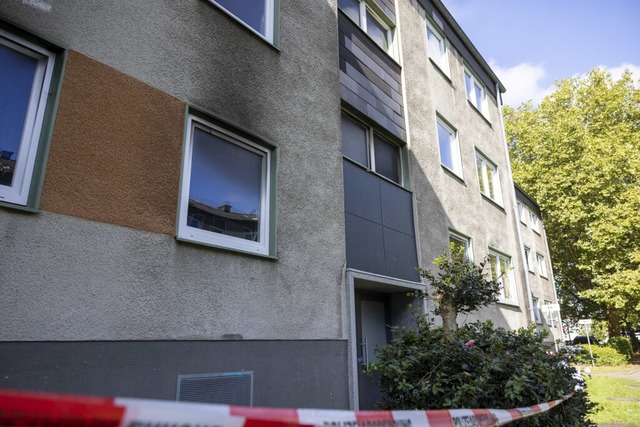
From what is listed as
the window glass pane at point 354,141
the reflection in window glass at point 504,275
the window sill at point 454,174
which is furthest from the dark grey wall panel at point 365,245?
the reflection in window glass at point 504,275

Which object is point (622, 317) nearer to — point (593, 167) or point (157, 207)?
point (593, 167)

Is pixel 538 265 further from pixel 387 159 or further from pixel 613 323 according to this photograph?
pixel 387 159

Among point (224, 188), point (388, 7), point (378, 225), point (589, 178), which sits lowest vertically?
point (224, 188)

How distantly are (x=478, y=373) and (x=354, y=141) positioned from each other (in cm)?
439

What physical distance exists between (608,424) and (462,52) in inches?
420

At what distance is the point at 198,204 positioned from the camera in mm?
4523

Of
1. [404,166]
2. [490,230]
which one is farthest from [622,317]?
[404,166]

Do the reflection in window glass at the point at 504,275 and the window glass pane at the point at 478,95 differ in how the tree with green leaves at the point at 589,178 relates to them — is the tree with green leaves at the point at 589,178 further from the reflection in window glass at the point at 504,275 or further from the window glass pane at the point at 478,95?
the reflection in window glass at the point at 504,275

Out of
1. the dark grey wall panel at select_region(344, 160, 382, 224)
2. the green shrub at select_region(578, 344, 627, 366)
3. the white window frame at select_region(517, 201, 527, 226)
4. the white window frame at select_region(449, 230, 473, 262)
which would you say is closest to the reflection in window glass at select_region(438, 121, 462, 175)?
the white window frame at select_region(449, 230, 473, 262)

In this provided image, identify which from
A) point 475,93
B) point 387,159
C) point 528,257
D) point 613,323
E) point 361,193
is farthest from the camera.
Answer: point 613,323

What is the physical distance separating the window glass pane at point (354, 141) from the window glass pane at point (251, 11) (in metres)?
2.14

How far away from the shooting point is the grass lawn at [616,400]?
320 inches

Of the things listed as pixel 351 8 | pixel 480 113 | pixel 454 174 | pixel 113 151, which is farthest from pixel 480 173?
pixel 113 151

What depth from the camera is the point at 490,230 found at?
38.4 feet
